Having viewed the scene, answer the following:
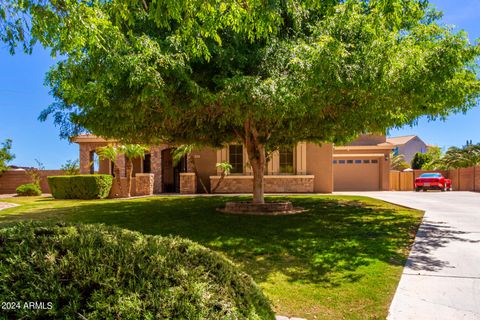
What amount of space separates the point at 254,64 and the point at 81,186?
514 inches

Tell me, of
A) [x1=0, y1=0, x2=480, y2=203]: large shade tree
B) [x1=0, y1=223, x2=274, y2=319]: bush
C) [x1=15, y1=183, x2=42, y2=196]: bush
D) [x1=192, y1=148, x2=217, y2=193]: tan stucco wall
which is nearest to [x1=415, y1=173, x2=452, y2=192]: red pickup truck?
[x1=192, y1=148, x2=217, y2=193]: tan stucco wall

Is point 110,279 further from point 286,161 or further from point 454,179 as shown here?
point 454,179

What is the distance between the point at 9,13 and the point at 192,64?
4.08m

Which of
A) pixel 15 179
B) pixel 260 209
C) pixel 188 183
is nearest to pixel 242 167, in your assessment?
pixel 188 183

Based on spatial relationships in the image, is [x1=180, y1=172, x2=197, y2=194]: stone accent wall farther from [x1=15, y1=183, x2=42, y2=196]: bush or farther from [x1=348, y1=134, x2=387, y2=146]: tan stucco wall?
[x1=348, y1=134, x2=387, y2=146]: tan stucco wall

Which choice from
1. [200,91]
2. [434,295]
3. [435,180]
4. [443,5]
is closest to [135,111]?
[200,91]

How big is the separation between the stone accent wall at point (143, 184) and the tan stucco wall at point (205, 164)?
2778 mm

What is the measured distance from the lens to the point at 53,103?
984 centimetres

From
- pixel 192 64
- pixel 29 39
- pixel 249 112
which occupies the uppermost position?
pixel 192 64

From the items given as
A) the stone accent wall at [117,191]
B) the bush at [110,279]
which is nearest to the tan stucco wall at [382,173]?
the stone accent wall at [117,191]

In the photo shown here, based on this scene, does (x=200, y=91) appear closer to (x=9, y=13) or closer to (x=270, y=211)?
(x=9, y=13)

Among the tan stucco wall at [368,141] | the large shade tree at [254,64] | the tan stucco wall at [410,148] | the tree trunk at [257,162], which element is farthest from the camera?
the tan stucco wall at [410,148]

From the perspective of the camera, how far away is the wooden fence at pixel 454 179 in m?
23.6

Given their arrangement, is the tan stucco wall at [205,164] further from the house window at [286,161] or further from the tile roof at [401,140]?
the tile roof at [401,140]
